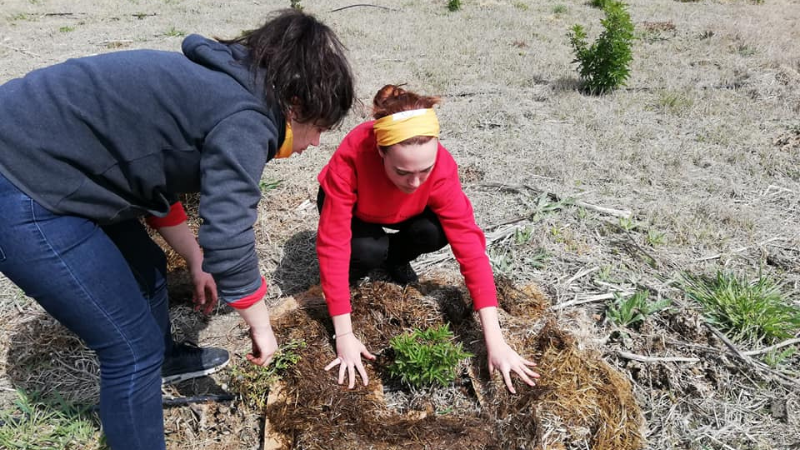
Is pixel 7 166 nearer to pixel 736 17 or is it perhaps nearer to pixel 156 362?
pixel 156 362

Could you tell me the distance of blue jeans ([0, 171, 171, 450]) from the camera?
128cm

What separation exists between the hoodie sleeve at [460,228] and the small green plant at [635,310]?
673 millimetres

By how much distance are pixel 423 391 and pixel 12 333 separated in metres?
2.05

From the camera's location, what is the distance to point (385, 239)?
244cm

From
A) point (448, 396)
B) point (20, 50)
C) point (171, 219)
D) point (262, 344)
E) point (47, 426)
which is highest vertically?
point (171, 219)

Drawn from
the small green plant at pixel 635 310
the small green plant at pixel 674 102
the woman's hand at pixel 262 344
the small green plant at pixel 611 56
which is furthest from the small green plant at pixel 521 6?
the woman's hand at pixel 262 344

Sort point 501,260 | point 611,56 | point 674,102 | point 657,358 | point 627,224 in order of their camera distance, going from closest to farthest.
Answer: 1. point 657,358
2. point 501,260
3. point 627,224
4. point 674,102
5. point 611,56

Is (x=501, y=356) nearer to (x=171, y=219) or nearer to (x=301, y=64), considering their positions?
(x=301, y=64)

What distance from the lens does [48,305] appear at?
4.48 feet

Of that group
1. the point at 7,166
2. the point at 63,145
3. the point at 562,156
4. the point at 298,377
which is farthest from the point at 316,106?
the point at 562,156

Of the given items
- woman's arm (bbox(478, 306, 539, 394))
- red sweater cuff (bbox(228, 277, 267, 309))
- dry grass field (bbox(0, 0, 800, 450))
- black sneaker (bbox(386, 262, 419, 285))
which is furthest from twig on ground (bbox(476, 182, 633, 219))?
red sweater cuff (bbox(228, 277, 267, 309))

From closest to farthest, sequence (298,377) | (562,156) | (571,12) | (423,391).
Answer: (298,377)
(423,391)
(562,156)
(571,12)

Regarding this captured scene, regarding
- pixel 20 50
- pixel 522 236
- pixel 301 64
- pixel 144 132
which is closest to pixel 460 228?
pixel 522 236

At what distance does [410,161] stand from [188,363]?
1.38m
